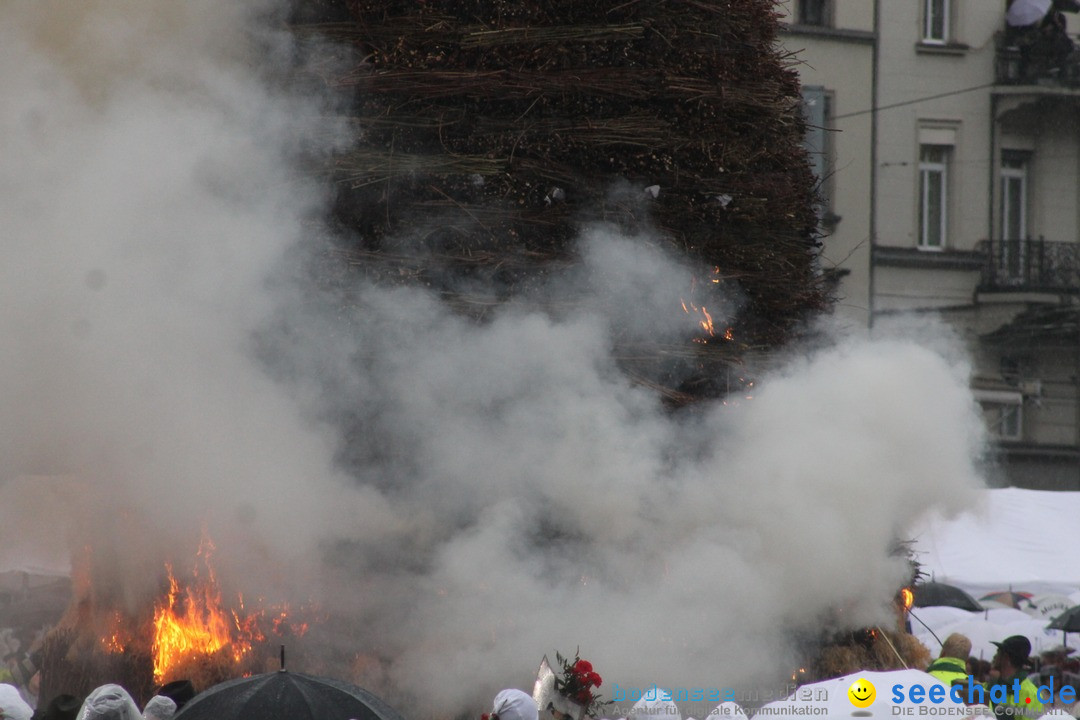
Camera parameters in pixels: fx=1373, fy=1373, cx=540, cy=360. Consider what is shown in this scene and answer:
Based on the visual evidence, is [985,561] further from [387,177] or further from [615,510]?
[387,177]

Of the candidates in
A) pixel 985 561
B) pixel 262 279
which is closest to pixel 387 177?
pixel 262 279

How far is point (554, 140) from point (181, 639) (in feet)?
9.69

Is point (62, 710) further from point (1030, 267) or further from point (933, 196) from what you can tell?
point (1030, 267)

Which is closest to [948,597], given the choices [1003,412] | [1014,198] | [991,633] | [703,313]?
[991,633]

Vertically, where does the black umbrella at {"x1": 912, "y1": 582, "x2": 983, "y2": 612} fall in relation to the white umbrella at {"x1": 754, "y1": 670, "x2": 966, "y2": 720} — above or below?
below

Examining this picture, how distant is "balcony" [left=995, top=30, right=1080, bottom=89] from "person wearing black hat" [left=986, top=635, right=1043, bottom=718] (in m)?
15.0

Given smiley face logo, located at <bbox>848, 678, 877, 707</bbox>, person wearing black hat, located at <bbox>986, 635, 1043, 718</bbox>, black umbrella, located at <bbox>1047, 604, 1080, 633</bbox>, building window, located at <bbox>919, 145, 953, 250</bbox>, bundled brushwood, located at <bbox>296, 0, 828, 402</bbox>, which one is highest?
building window, located at <bbox>919, 145, 953, 250</bbox>

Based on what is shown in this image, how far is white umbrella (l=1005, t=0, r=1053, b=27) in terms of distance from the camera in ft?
64.8

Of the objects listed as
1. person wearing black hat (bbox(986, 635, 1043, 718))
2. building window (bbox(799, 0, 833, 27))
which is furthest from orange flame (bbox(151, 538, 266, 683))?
building window (bbox(799, 0, 833, 27))

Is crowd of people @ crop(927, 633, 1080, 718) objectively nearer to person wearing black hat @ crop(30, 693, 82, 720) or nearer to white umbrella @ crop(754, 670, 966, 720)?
white umbrella @ crop(754, 670, 966, 720)

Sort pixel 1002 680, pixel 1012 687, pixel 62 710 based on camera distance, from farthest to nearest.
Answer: pixel 1002 680 < pixel 1012 687 < pixel 62 710

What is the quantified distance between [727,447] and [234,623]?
2522 mm

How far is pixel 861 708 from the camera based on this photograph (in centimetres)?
495

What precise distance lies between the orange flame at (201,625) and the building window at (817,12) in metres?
14.6
